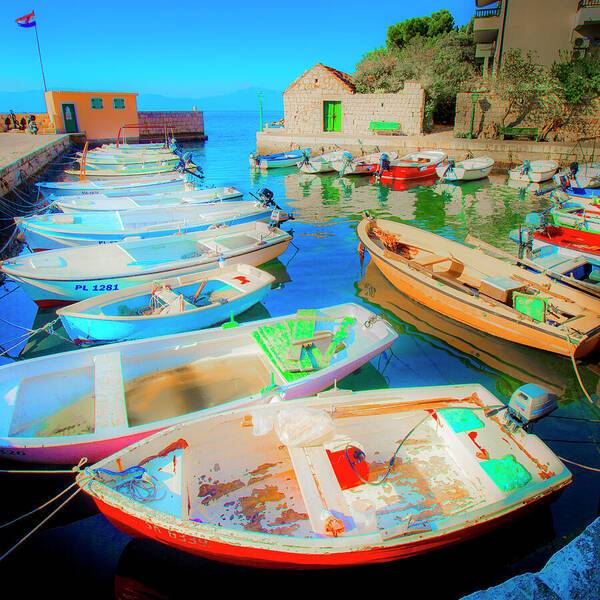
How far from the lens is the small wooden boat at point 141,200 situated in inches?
475

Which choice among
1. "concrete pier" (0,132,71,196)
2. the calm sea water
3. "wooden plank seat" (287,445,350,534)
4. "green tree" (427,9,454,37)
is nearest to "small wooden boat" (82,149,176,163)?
"concrete pier" (0,132,71,196)

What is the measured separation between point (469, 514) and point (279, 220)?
7896 millimetres

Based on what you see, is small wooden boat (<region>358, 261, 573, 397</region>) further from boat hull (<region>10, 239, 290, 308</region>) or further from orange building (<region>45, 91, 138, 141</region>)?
orange building (<region>45, 91, 138, 141</region>)

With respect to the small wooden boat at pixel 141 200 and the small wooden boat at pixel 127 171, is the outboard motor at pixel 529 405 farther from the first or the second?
the small wooden boat at pixel 127 171

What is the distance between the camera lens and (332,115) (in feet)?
101

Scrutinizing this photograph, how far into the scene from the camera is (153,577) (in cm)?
370

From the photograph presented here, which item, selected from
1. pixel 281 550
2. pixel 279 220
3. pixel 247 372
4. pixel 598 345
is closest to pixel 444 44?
pixel 279 220

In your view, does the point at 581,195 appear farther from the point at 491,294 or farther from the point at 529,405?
the point at 529,405

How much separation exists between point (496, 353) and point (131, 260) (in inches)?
257

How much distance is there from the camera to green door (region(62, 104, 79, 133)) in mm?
31367

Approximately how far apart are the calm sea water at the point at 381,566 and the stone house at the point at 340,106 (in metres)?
15.9

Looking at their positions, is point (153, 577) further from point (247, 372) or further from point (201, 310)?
point (201, 310)

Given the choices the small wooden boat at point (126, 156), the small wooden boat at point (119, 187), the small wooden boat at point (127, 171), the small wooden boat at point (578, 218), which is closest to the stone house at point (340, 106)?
the small wooden boat at point (126, 156)

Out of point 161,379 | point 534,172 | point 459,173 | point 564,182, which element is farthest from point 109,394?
point 534,172
